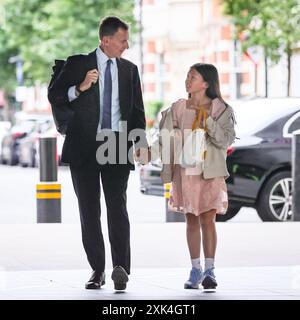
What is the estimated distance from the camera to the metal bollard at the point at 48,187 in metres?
16.5

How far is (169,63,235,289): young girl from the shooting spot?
32.7ft

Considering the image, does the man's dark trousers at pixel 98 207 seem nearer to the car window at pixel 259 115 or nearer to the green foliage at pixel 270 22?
the car window at pixel 259 115

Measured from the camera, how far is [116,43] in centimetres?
984

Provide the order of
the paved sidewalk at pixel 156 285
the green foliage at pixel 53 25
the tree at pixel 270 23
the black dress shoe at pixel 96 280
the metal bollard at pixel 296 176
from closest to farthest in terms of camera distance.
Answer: the paved sidewalk at pixel 156 285 → the black dress shoe at pixel 96 280 → the metal bollard at pixel 296 176 → the tree at pixel 270 23 → the green foliage at pixel 53 25

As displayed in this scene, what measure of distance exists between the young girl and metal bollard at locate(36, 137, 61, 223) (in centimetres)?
653

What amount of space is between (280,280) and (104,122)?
6.07 feet

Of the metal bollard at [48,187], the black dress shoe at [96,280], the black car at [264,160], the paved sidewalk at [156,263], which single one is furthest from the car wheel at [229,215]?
the black dress shoe at [96,280]

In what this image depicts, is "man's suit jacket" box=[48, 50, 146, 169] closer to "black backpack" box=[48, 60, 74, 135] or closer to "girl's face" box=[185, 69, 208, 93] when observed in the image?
"black backpack" box=[48, 60, 74, 135]

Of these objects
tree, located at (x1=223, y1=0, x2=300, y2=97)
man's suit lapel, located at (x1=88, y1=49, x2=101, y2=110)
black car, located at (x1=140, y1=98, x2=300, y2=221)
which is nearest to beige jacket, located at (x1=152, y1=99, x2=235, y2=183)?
man's suit lapel, located at (x1=88, y1=49, x2=101, y2=110)

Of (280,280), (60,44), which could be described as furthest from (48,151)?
(60,44)

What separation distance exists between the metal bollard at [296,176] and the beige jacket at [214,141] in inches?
256

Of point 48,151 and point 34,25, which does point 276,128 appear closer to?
point 48,151

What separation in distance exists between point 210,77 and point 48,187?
6730 mm

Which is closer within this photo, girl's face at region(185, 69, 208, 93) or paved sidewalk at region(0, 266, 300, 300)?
paved sidewalk at region(0, 266, 300, 300)
